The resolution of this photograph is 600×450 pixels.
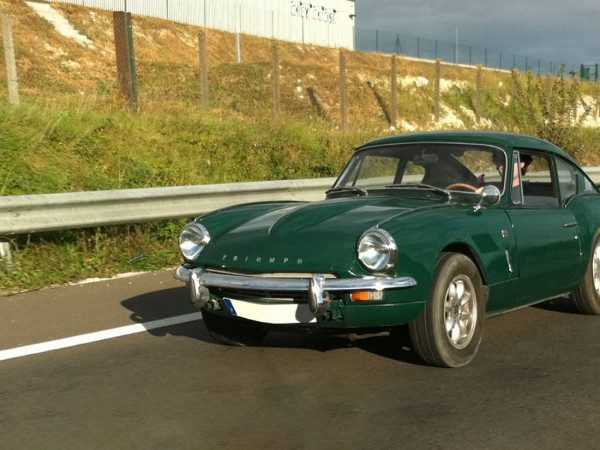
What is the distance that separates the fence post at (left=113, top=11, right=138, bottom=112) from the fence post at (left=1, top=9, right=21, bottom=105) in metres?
1.67

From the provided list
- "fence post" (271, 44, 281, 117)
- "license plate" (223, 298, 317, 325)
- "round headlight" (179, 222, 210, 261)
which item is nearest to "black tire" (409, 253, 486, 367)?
"license plate" (223, 298, 317, 325)

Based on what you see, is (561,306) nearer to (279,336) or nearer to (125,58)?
(279,336)

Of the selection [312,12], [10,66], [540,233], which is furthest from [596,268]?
[312,12]

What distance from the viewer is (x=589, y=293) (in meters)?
6.30

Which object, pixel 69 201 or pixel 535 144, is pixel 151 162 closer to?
pixel 69 201

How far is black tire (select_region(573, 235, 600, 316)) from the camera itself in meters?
6.27

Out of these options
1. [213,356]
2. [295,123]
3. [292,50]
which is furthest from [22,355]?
[292,50]

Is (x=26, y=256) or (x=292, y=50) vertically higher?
(x=292, y=50)

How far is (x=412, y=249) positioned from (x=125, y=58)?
988cm

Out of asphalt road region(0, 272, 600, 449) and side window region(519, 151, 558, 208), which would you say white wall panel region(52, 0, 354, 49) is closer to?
side window region(519, 151, 558, 208)

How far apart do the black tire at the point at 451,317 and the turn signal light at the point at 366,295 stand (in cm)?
32

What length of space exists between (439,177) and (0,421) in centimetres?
319

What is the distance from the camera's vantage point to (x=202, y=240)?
520 centimetres

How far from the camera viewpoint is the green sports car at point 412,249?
453 centimetres
